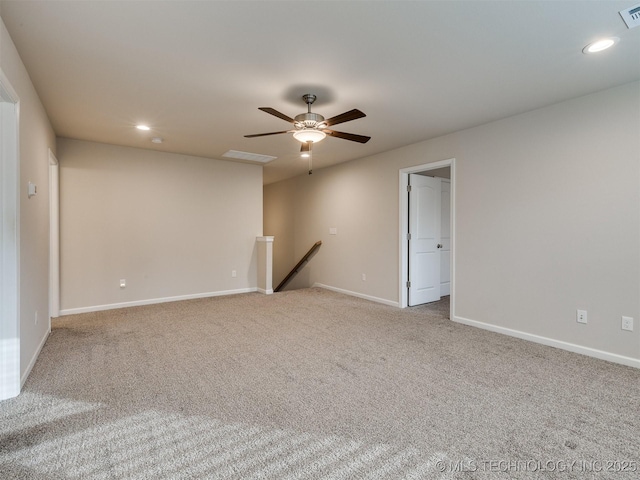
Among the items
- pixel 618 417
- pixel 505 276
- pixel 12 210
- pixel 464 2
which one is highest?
pixel 464 2

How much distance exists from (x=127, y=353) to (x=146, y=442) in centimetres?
155

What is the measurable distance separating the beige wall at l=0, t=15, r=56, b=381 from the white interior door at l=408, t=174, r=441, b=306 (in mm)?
4353

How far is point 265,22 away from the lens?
6.59ft

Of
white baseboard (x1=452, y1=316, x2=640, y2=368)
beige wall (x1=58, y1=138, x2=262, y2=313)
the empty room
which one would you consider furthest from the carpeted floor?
beige wall (x1=58, y1=138, x2=262, y2=313)

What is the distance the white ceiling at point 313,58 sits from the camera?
1922 mm

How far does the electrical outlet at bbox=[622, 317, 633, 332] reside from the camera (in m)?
2.80

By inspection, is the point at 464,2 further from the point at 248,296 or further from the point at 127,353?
the point at 248,296

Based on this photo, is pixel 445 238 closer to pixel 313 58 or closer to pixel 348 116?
pixel 348 116

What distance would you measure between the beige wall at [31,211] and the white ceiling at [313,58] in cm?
14

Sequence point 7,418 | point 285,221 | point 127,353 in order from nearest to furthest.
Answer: point 7,418 → point 127,353 → point 285,221

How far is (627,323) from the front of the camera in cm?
283

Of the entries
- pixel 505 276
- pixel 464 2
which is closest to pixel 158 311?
pixel 505 276

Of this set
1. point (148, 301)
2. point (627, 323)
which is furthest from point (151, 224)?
point (627, 323)

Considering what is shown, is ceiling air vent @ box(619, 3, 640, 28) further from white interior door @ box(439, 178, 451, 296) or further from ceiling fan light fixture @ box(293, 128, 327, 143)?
white interior door @ box(439, 178, 451, 296)
